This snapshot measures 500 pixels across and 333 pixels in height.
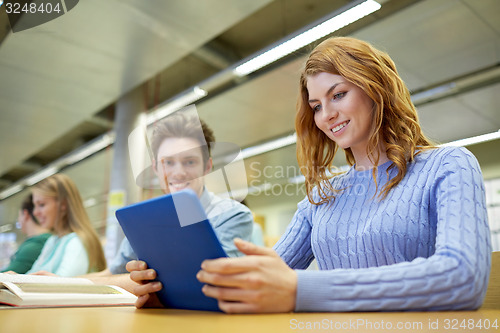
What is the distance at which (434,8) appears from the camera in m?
2.98

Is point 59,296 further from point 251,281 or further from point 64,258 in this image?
point 64,258

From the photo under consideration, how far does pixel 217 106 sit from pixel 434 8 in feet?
8.78

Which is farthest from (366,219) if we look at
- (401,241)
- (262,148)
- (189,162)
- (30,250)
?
(30,250)

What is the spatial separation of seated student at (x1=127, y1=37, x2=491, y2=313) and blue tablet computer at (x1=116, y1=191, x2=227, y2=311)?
0.08 ft

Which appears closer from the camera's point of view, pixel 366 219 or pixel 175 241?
pixel 175 241

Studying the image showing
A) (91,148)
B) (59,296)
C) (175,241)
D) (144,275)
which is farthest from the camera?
(91,148)

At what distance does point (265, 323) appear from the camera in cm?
43

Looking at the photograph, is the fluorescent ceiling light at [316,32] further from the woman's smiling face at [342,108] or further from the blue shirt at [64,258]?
the blue shirt at [64,258]

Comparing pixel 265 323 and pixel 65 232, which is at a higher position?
pixel 65 232

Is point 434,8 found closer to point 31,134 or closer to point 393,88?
point 393,88

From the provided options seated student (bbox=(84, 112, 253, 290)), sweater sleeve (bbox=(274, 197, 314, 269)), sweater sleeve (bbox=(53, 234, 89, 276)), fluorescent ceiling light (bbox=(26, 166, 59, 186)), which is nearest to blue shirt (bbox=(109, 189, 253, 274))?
seated student (bbox=(84, 112, 253, 290))

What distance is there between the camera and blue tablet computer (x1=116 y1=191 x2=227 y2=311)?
49cm

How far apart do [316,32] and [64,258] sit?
2.24 meters

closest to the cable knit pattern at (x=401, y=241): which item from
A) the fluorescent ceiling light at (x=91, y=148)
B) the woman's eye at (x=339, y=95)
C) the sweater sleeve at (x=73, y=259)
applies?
the woman's eye at (x=339, y=95)
